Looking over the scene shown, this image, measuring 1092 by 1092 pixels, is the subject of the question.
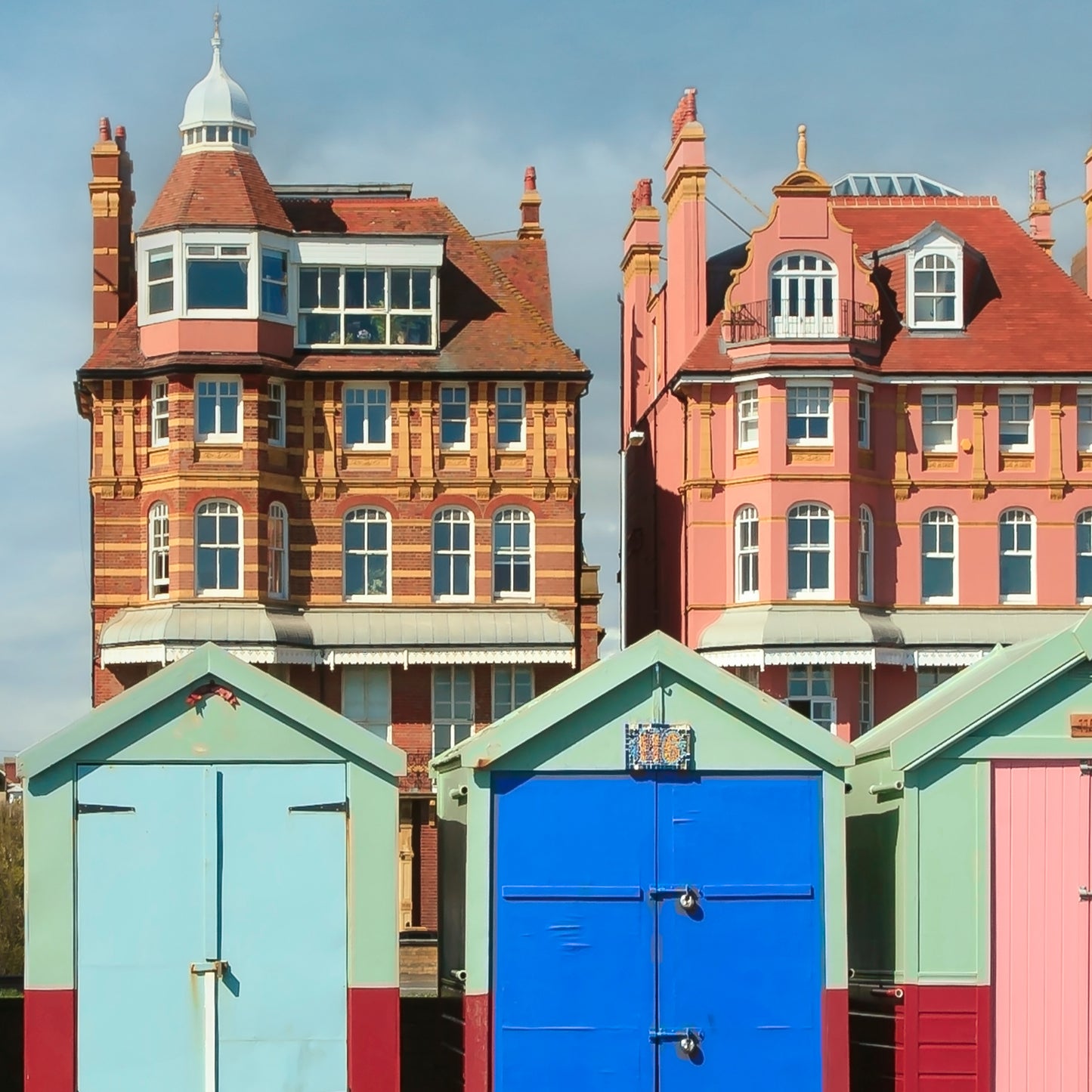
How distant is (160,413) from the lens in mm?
42688

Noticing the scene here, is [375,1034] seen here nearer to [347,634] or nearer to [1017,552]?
[347,634]

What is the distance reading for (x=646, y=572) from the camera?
49.8 m

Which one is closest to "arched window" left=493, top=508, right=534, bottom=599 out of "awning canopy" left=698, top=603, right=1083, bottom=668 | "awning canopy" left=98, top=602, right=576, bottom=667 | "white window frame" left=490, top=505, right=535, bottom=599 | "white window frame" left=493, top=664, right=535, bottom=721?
"white window frame" left=490, top=505, right=535, bottom=599

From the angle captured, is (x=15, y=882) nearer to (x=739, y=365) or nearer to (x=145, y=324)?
(x=145, y=324)

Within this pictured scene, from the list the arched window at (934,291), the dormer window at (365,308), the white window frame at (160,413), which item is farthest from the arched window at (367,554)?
the arched window at (934,291)

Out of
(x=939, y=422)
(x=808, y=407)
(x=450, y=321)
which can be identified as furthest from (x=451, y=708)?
(x=939, y=422)

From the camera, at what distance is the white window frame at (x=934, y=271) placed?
44219mm

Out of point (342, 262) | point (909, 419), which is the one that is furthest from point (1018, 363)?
point (342, 262)

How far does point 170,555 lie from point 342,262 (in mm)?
6907

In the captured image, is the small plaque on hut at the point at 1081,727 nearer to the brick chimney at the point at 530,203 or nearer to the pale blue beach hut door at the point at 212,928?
the pale blue beach hut door at the point at 212,928

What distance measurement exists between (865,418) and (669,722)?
25.1m

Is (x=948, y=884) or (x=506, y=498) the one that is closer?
(x=948, y=884)

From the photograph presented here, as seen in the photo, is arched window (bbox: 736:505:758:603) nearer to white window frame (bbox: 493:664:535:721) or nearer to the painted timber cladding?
white window frame (bbox: 493:664:535:721)

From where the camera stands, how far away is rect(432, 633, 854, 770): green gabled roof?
19406 millimetres
